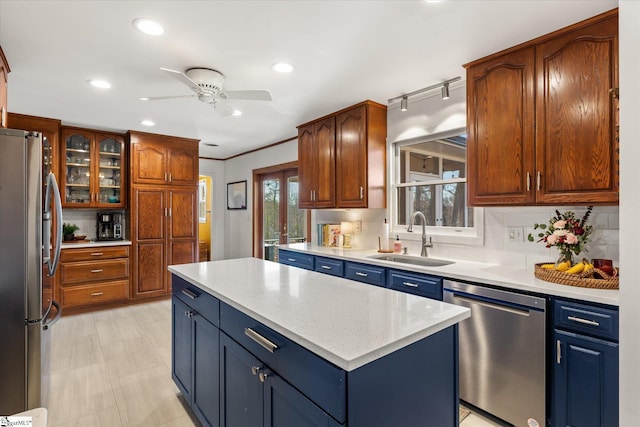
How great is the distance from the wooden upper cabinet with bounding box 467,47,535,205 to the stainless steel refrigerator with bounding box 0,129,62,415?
2803 mm

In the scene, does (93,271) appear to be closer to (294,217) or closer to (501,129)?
(294,217)

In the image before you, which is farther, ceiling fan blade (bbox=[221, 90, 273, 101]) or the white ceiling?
ceiling fan blade (bbox=[221, 90, 273, 101])

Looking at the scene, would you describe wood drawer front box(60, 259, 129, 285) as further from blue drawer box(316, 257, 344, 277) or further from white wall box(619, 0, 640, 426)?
white wall box(619, 0, 640, 426)

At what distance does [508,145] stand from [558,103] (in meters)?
0.36

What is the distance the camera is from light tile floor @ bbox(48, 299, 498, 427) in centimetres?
214

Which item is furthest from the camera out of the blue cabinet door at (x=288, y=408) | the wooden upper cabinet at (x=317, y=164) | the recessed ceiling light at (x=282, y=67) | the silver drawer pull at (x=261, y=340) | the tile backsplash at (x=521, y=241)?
the wooden upper cabinet at (x=317, y=164)

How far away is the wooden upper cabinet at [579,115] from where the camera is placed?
73.5 inches

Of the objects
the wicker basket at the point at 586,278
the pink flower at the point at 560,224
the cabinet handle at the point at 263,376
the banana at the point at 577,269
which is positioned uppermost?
the pink flower at the point at 560,224

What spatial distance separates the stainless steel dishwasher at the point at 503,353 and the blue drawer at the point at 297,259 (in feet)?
5.40

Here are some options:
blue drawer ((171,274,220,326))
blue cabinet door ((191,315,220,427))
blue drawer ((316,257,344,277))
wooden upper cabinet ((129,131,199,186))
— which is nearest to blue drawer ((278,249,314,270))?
blue drawer ((316,257,344,277))

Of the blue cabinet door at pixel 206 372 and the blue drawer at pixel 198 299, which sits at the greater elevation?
the blue drawer at pixel 198 299

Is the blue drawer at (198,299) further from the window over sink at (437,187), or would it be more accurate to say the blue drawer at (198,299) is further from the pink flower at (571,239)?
the window over sink at (437,187)

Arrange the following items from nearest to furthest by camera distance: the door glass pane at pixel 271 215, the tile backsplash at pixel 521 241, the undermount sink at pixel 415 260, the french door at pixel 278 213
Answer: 1. the tile backsplash at pixel 521 241
2. the undermount sink at pixel 415 260
3. the french door at pixel 278 213
4. the door glass pane at pixel 271 215

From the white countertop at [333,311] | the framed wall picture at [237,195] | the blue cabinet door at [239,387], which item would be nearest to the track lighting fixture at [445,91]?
the white countertop at [333,311]
